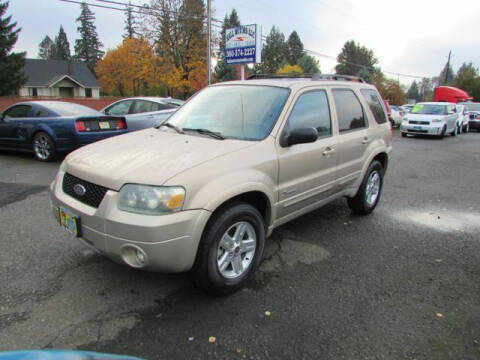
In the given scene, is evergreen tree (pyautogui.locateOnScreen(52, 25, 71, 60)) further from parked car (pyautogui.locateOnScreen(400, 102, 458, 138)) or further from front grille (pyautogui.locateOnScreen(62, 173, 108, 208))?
front grille (pyautogui.locateOnScreen(62, 173, 108, 208))

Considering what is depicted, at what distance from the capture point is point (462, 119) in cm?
2017

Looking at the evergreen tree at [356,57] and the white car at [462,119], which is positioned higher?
the evergreen tree at [356,57]

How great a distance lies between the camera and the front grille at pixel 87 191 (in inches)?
107

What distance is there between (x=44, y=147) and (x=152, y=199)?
22.5ft

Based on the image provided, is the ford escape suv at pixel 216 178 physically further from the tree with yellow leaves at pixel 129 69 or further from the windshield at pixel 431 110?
the tree with yellow leaves at pixel 129 69

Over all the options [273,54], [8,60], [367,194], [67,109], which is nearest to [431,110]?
[367,194]

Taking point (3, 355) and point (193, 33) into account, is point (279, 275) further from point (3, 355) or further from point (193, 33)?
point (193, 33)

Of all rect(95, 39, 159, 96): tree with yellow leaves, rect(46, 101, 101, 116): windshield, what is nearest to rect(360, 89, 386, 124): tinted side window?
rect(46, 101, 101, 116): windshield

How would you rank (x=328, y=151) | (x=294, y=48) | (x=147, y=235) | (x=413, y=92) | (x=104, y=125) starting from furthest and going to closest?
(x=413, y=92) → (x=294, y=48) → (x=104, y=125) → (x=328, y=151) → (x=147, y=235)

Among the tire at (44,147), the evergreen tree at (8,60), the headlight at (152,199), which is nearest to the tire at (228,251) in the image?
the headlight at (152,199)

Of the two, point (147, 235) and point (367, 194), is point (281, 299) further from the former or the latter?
point (367, 194)

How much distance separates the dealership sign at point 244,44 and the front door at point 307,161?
1124 cm

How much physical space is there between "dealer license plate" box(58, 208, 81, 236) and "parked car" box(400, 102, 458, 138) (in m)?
17.2

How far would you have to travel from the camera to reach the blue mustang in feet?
25.5
